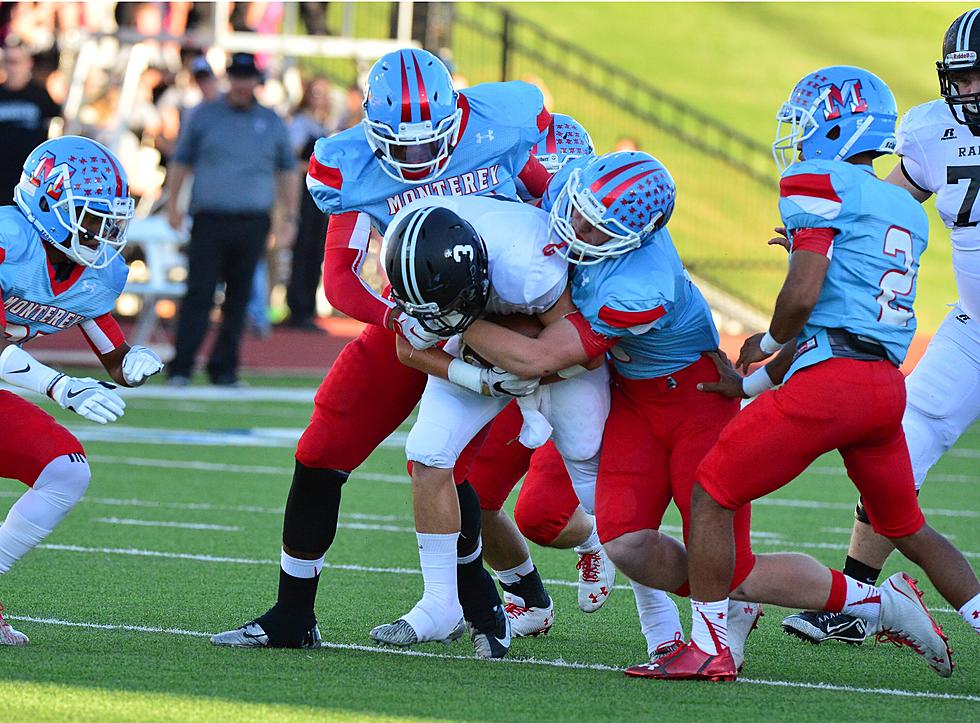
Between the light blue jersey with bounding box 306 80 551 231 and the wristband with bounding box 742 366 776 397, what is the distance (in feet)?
2.76

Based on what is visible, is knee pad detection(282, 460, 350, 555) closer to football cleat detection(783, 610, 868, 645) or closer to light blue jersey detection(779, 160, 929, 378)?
light blue jersey detection(779, 160, 929, 378)

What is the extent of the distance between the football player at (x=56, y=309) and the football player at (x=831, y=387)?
1614 millimetres

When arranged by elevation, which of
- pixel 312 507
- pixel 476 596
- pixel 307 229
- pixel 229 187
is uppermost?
pixel 312 507

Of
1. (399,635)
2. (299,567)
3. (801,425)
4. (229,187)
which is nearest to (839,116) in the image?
(801,425)

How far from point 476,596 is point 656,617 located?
512 mm

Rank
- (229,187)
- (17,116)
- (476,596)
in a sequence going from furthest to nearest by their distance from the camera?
(17,116) < (229,187) < (476,596)

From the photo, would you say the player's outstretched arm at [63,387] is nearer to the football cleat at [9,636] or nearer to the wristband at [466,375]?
the football cleat at [9,636]

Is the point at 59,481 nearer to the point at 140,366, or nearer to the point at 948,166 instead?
the point at 140,366

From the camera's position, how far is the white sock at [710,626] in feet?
13.5

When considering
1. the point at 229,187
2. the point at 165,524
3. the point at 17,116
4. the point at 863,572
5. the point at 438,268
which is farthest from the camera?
the point at 17,116

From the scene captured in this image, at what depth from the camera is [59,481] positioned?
4.33 metres

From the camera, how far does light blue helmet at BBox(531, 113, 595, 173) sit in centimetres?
483

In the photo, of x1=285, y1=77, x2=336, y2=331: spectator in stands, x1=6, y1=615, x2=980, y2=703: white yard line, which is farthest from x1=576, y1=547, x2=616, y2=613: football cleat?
x1=285, y1=77, x2=336, y2=331: spectator in stands

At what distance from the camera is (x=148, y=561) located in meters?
5.73
